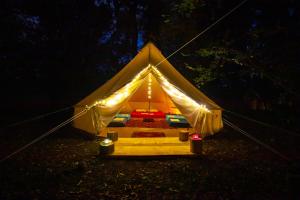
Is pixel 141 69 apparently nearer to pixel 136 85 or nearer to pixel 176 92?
pixel 136 85

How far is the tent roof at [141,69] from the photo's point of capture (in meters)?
5.88

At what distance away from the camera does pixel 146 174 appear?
4.34 m

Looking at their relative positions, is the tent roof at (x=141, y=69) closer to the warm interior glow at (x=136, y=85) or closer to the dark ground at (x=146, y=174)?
the warm interior glow at (x=136, y=85)

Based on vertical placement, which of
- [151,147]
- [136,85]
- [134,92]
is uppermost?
[136,85]

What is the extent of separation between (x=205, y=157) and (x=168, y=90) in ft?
5.99

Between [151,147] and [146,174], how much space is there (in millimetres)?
1308

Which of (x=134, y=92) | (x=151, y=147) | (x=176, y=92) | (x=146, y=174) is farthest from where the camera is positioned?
(x=134, y=92)

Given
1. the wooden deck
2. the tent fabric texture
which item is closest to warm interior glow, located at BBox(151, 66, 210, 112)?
the tent fabric texture

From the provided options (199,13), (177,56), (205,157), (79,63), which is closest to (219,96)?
(177,56)

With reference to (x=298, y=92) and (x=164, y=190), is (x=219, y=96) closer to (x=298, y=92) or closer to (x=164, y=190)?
(x=298, y=92)

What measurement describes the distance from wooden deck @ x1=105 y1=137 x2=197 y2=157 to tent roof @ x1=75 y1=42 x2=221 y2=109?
1.16 meters

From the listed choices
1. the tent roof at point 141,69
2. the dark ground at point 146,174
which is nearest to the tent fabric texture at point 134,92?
the tent roof at point 141,69

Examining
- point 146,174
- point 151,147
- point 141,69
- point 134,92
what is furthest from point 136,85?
point 146,174

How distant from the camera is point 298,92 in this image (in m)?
4.20
